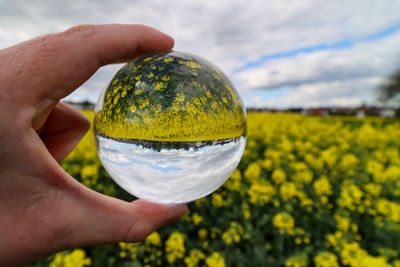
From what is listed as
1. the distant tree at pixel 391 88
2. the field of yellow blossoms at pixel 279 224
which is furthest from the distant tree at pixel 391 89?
the field of yellow blossoms at pixel 279 224

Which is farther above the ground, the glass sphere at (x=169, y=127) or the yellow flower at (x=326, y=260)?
the glass sphere at (x=169, y=127)

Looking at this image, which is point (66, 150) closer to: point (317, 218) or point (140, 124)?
point (140, 124)

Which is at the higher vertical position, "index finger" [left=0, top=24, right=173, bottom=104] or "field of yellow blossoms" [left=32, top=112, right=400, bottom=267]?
"index finger" [left=0, top=24, right=173, bottom=104]

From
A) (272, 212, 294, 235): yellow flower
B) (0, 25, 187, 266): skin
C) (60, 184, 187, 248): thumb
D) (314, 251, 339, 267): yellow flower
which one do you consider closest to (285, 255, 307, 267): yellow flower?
(314, 251, 339, 267): yellow flower

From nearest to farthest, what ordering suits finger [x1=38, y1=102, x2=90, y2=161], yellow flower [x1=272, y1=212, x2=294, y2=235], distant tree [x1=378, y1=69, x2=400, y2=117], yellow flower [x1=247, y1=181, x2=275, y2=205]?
finger [x1=38, y1=102, x2=90, y2=161], yellow flower [x1=272, y1=212, x2=294, y2=235], yellow flower [x1=247, y1=181, x2=275, y2=205], distant tree [x1=378, y1=69, x2=400, y2=117]

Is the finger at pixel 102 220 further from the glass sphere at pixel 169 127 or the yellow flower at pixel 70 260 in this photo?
the yellow flower at pixel 70 260

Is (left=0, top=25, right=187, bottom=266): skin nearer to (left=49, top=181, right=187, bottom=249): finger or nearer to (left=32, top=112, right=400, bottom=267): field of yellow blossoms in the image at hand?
(left=49, top=181, right=187, bottom=249): finger

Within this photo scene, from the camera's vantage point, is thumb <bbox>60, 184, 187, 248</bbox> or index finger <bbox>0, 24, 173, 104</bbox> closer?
index finger <bbox>0, 24, 173, 104</bbox>
